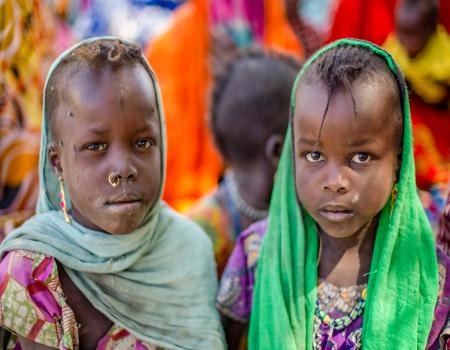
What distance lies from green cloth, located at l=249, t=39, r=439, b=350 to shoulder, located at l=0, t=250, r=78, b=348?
0.59m

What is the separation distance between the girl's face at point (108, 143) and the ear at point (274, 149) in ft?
3.53

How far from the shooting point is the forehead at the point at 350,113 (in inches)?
83.9

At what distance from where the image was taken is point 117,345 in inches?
91.0

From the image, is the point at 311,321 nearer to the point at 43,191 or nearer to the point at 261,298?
the point at 261,298

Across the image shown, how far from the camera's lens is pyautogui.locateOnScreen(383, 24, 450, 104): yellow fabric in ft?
11.8

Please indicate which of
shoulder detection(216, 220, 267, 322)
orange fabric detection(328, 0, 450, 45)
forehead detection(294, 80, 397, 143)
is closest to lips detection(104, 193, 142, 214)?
shoulder detection(216, 220, 267, 322)

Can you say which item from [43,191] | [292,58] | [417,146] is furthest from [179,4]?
[43,191]

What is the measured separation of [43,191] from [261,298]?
0.80m

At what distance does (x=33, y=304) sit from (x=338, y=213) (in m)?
0.94

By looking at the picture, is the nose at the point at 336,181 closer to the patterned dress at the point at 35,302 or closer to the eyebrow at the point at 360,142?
the eyebrow at the point at 360,142

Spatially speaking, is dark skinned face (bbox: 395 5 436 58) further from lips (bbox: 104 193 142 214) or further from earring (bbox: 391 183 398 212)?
lips (bbox: 104 193 142 214)

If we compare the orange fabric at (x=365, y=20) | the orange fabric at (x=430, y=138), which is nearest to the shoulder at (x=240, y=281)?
the orange fabric at (x=430, y=138)

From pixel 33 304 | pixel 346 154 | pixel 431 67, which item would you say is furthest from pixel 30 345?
pixel 431 67

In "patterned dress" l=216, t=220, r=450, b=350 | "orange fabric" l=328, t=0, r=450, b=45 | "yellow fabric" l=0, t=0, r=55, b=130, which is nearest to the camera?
"patterned dress" l=216, t=220, r=450, b=350
